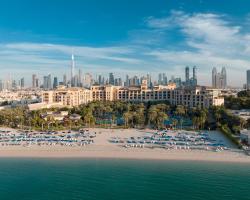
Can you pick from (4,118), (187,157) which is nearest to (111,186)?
(187,157)

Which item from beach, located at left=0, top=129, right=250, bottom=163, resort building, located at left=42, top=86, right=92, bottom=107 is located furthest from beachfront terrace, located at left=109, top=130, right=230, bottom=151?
resort building, located at left=42, top=86, right=92, bottom=107

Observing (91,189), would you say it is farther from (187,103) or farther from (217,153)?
(187,103)

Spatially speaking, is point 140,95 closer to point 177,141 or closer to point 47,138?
point 177,141

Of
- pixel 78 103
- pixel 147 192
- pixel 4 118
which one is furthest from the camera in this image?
pixel 78 103

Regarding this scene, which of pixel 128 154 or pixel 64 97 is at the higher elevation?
pixel 64 97

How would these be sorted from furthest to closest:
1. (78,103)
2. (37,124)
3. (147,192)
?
(78,103)
(37,124)
(147,192)

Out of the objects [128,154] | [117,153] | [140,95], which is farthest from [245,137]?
[140,95]
